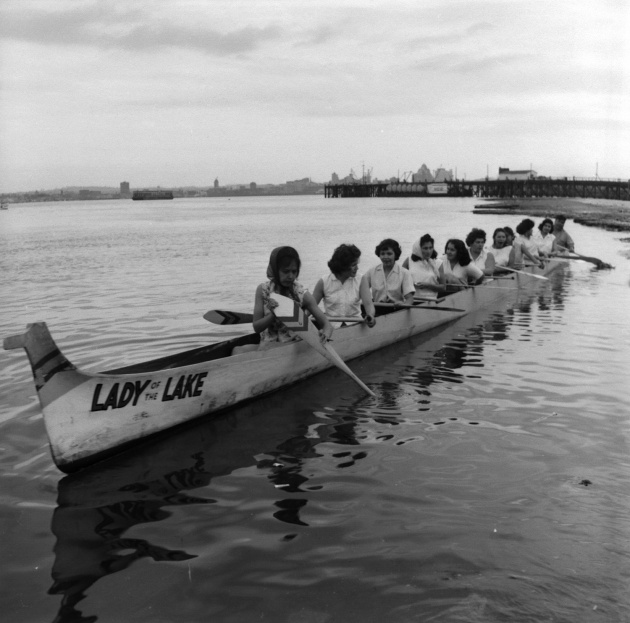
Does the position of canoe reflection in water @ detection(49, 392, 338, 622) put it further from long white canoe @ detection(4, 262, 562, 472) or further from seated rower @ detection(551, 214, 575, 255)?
seated rower @ detection(551, 214, 575, 255)

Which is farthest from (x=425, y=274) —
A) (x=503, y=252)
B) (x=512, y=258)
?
(x=512, y=258)

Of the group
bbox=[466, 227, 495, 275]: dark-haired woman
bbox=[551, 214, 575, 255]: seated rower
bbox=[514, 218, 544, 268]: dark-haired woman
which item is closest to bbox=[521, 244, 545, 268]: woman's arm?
bbox=[514, 218, 544, 268]: dark-haired woman

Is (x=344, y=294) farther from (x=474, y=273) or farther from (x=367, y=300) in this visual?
(x=474, y=273)

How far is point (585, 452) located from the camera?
22.0 ft

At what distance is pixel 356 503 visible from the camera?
5676mm

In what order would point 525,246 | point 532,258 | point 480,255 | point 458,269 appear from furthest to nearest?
point 525,246
point 532,258
point 480,255
point 458,269

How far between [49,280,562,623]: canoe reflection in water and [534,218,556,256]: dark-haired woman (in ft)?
40.8

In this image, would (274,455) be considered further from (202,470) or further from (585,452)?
(585,452)

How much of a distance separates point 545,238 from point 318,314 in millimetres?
15837

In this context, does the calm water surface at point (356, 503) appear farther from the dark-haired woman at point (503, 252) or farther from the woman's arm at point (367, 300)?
the dark-haired woman at point (503, 252)

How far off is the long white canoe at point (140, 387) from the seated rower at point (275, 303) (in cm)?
25

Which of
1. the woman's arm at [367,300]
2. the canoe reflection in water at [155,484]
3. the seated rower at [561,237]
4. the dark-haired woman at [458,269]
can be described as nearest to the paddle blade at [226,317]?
the canoe reflection in water at [155,484]

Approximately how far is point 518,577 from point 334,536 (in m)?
1.40

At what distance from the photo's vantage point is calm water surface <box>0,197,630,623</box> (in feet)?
14.3
